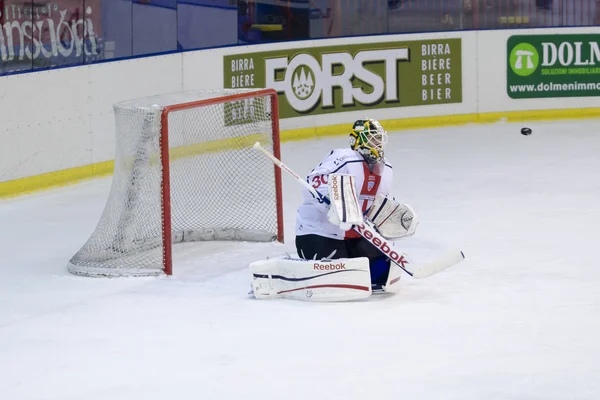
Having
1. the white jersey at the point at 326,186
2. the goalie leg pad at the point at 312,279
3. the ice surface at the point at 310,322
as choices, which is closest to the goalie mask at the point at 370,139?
the white jersey at the point at 326,186

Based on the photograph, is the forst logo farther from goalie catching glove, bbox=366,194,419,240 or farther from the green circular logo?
goalie catching glove, bbox=366,194,419,240

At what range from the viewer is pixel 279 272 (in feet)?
19.3

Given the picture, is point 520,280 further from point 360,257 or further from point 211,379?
point 211,379

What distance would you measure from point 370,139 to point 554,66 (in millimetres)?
7087

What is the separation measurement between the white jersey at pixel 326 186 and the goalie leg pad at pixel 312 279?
275 mm

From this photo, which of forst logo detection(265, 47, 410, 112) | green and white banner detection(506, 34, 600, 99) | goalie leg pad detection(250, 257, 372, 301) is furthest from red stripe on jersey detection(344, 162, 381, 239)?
green and white banner detection(506, 34, 600, 99)

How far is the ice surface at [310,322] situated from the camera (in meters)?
4.60

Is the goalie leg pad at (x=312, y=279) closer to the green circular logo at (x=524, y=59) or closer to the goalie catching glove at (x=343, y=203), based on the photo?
the goalie catching glove at (x=343, y=203)

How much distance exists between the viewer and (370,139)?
233 inches

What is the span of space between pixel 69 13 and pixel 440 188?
9.82 ft

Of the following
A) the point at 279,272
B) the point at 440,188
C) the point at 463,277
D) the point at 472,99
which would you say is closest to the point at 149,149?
the point at 279,272

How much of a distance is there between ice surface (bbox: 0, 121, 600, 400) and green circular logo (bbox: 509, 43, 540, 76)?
4108mm

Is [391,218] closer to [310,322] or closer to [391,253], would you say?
[391,253]

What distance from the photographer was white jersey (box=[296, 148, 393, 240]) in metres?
5.94
